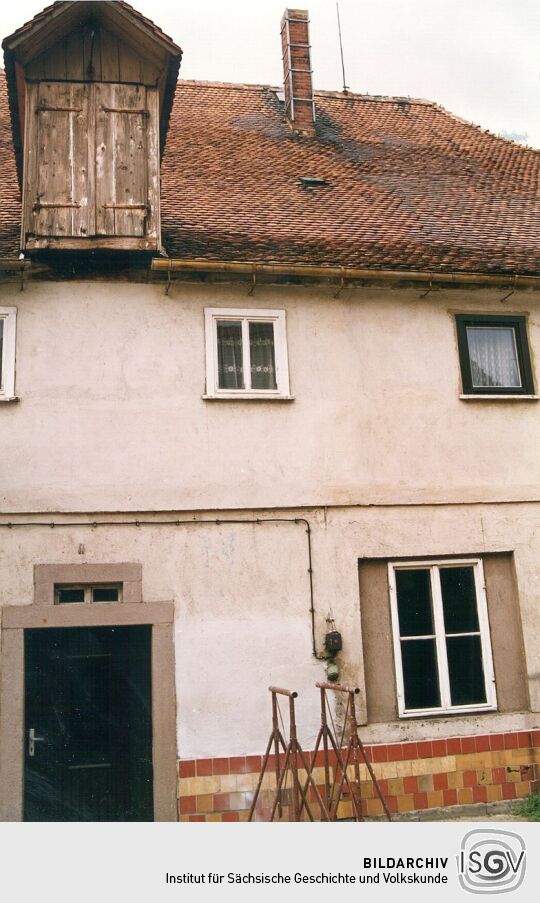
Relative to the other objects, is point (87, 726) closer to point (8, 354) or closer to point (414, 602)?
point (414, 602)

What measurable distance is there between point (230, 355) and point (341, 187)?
12.7ft

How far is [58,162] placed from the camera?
356 inches

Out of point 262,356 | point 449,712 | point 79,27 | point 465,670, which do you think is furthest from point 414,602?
point 79,27

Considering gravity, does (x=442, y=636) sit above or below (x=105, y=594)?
below

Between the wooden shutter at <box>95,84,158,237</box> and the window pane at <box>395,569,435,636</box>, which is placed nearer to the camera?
the wooden shutter at <box>95,84,158,237</box>

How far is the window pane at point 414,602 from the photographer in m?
9.16

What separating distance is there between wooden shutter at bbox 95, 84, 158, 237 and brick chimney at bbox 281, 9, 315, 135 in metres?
4.93

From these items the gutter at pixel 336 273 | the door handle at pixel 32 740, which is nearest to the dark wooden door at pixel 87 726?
the door handle at pixel 32 740

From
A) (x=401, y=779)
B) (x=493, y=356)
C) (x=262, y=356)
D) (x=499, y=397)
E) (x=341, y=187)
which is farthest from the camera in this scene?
(x=341, y=187)

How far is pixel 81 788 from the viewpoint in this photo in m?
8.11

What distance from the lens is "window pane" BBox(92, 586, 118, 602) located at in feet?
28.2
